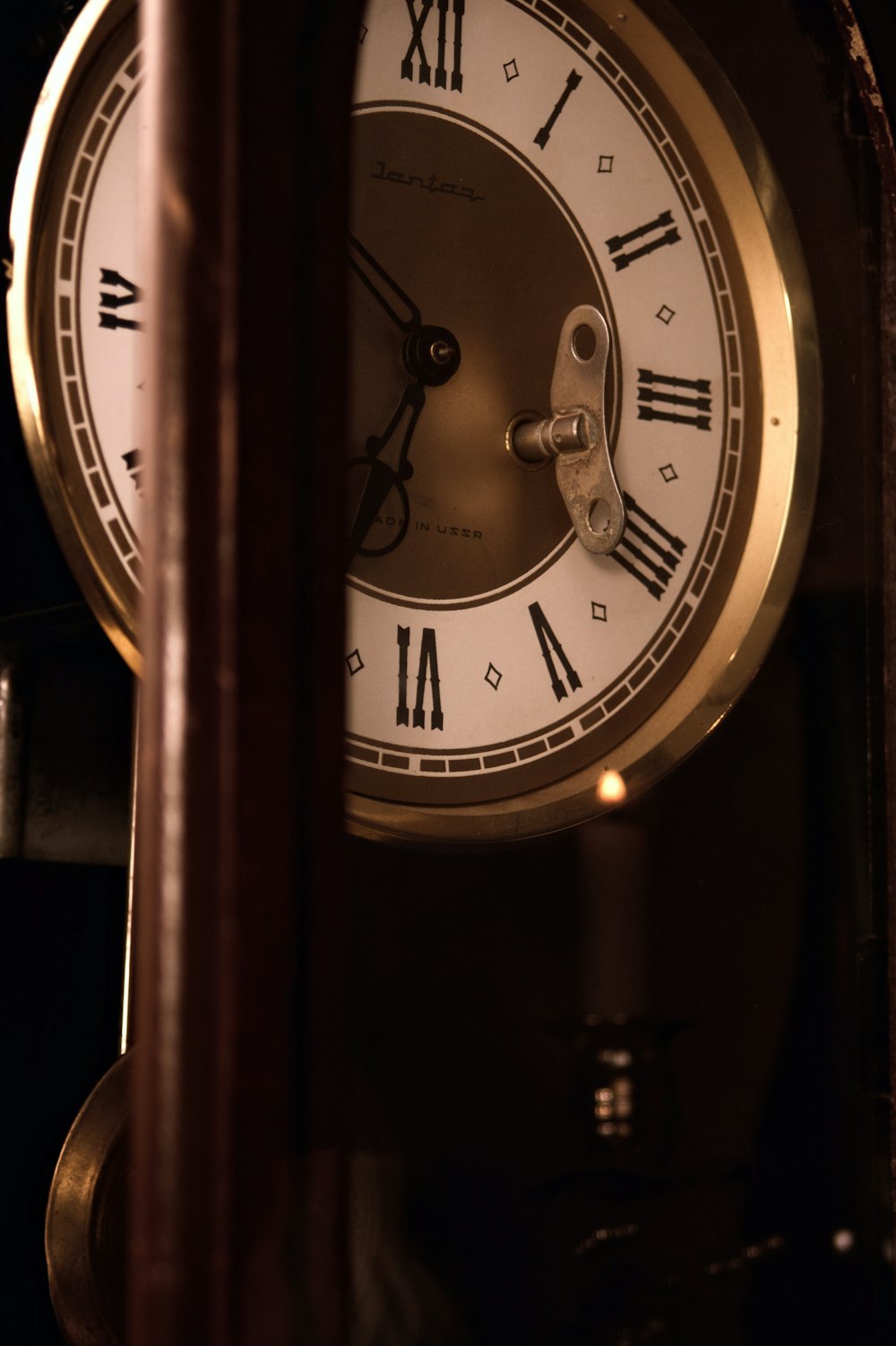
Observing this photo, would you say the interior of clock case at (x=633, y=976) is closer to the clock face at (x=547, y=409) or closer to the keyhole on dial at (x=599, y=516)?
the clock face at (x=547, y=409)

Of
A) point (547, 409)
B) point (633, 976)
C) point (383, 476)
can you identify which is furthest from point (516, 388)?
point (633, 976)

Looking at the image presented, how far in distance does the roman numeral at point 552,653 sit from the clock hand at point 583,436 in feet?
0.19

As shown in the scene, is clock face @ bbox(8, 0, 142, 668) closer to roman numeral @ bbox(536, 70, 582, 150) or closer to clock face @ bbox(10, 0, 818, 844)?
clock face @ bbox(10, 0, 818, 844)

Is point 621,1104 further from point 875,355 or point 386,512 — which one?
point 875,355

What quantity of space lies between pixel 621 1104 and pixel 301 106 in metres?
0.55

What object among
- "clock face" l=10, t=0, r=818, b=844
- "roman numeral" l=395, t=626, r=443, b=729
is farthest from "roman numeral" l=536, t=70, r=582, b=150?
"roman numeral" l=395, t=626, r=443, b=729

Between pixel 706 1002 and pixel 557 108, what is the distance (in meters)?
0.53

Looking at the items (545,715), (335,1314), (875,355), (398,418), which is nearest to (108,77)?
(398,418)

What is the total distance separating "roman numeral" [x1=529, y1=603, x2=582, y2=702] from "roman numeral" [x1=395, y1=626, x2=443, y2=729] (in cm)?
8

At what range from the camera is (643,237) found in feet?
3.06

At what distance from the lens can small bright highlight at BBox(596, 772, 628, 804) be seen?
2.82 feet

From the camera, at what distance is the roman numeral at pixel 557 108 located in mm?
882

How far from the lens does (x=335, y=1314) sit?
1.64 ft

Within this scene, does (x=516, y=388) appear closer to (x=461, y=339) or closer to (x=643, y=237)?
(x=461, y=339)
